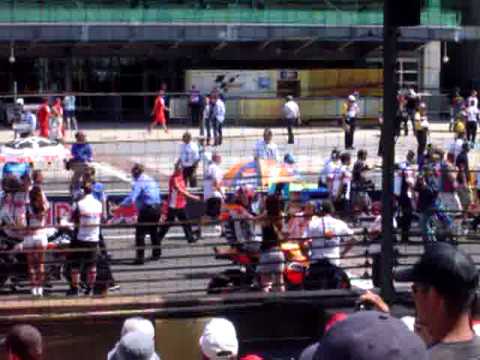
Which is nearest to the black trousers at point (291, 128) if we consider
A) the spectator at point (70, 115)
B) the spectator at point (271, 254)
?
the spectator at point (271, 254)

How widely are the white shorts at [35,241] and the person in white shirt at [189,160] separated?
5.51m

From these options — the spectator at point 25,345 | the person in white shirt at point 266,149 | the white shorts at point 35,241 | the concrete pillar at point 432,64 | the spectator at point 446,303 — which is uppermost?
the concrete pillar at point 432,64

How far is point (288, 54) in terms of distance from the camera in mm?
49344

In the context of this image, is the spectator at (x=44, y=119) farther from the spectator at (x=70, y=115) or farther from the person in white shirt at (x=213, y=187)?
the person in white shirt at (x=213, y=187)

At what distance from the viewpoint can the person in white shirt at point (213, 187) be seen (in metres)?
16.4

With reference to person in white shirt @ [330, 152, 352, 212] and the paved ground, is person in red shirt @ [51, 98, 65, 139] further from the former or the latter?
person in white shirt @ [330, 152, 352, 212]

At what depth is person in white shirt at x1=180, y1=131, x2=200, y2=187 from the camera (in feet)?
57.0

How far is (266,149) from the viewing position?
15281mm

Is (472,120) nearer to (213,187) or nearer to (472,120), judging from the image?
(472,120)

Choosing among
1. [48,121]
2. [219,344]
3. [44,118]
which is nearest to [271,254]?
[219,344]

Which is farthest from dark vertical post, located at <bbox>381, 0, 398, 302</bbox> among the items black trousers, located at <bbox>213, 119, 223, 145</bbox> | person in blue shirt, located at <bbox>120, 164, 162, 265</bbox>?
black trousers, located at <bbox>213, 119, 223, 145</bbox>

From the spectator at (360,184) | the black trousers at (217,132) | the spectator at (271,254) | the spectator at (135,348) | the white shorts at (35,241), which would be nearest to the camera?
the spectator at (135,348)

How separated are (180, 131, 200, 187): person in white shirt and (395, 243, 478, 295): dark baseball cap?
1370 centimetres

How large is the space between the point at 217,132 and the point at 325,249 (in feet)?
26.4
